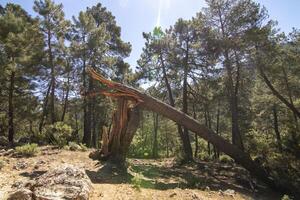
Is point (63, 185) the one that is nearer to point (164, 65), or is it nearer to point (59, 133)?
point (59, 133)

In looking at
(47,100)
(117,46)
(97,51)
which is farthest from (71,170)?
(117,46)

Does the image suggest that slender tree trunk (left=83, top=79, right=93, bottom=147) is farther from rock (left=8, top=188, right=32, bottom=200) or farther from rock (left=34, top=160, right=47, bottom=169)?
rock (left=8, top=188, right=32, bottom=200)

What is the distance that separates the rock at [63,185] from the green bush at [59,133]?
27.5ft

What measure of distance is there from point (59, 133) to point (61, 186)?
10643 millimetres

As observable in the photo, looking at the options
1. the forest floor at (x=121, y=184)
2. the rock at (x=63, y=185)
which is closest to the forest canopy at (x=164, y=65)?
the forest floor at (x=121, y=184)

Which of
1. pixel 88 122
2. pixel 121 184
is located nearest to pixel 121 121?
pixel 121 184

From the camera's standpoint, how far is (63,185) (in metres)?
6.25

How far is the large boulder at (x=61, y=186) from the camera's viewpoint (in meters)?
5.94

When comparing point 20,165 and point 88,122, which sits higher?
point 88,122

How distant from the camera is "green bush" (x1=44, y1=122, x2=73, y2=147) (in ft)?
49.9

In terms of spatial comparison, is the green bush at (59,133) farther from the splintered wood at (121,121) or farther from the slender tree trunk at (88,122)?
the slender tree trunk at (88,122)

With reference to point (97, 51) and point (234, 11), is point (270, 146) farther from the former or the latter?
point (97, 51)

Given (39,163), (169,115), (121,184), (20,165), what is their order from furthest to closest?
1. (169,115)
2. (39,163)
3. (20,165)
4. (121,184)

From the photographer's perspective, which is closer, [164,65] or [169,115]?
[169,115]
